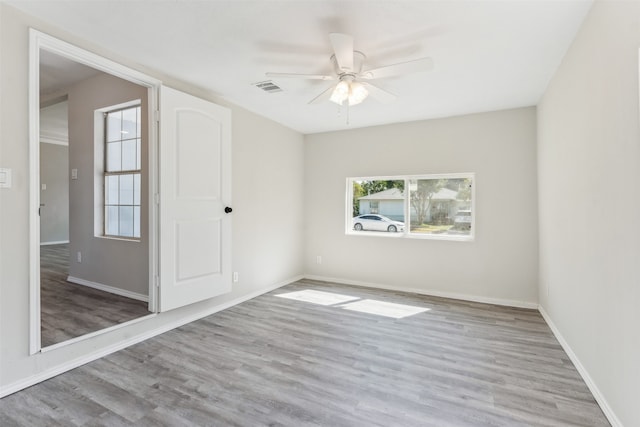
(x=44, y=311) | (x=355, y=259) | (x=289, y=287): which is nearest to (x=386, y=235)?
(x=355, y=259)

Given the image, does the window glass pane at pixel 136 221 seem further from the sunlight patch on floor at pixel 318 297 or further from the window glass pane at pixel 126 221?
the sunlight patch on floor at pixel 318 297

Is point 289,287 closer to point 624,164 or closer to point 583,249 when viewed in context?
point 583,249

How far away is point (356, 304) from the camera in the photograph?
12.5 ft

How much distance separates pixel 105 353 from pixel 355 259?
3.30 m

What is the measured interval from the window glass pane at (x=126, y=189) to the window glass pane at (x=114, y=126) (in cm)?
53

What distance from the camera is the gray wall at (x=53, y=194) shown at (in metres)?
7.29

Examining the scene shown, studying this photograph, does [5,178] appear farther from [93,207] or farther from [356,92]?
[356,92]

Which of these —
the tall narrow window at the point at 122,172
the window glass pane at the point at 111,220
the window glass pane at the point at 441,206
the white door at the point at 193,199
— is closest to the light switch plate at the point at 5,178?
the white door at the point at 193,199

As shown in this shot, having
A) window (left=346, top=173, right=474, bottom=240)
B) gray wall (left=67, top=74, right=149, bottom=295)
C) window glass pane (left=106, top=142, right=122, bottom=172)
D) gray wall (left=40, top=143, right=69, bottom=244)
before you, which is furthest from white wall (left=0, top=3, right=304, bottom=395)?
gray wall (left=40, top=143, right=69, bottom=244)

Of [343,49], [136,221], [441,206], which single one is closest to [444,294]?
[441,206]

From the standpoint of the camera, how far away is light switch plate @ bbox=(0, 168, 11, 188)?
6.33 ft

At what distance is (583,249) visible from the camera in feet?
7.07

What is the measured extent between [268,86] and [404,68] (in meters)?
1.53

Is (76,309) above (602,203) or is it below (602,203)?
below
